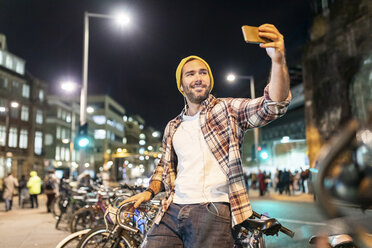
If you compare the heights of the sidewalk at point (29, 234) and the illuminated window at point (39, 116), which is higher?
the illuminated window at point (39, 116)

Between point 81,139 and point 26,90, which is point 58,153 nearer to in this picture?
point 26,90

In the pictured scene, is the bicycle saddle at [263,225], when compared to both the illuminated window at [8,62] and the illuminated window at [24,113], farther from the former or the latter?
the illuminated window at [24,113]

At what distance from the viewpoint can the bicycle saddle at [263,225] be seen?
2.56m

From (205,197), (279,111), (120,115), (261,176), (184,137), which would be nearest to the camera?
(279,111)

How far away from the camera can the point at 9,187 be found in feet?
57.0

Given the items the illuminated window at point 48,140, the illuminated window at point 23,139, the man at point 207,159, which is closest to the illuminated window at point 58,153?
the illuminated window at point 48,140

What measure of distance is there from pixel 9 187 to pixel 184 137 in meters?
17.1

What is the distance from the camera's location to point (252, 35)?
1858 mm

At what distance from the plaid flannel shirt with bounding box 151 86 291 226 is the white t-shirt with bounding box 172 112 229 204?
5 centimetres

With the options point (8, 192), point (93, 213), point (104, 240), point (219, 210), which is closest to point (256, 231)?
point (219, 210)

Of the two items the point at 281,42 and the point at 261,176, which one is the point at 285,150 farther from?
the point at 281,42

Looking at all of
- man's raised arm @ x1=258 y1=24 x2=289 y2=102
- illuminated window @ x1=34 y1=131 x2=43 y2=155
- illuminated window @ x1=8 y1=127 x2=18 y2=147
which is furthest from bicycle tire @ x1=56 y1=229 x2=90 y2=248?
illuminated window @ x1=34 y1=131 x2=43 y2=155

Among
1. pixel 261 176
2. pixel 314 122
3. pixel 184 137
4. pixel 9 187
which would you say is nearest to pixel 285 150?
pixel 314 122

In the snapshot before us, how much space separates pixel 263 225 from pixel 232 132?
0.73 meters
